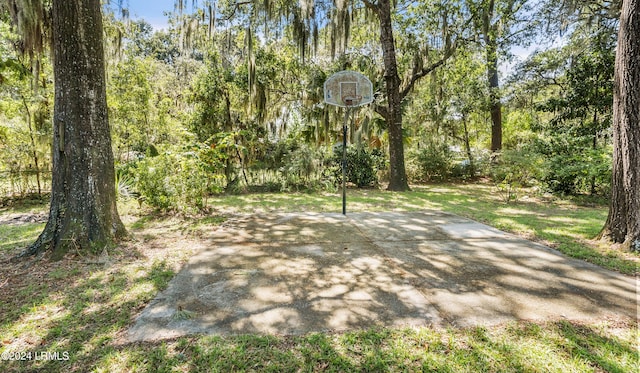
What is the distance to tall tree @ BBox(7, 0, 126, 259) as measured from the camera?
9.55ft

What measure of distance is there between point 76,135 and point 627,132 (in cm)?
556

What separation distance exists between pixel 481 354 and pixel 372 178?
827 cm

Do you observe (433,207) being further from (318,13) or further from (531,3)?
(531,3)

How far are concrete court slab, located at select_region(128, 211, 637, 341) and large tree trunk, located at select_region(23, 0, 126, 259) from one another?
45.3 inches

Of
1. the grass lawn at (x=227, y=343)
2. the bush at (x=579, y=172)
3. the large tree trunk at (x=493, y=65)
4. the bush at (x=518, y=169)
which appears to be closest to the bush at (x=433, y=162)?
the large tree trunk at (x=493, y=65)

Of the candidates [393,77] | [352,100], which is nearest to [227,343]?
[352,100]

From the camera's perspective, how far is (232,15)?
852 centimetres

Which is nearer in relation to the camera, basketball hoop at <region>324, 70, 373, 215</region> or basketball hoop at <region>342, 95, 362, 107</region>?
basketball hoop at <region>342, 95, 362, 107</region>

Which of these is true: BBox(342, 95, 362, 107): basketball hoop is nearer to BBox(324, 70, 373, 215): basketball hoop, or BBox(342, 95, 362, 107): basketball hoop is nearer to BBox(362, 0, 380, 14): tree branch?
BBox(324, 70, 373, 215): basketball hoop

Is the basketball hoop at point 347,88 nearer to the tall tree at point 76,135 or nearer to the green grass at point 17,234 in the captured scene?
the tall tree at point 76,135

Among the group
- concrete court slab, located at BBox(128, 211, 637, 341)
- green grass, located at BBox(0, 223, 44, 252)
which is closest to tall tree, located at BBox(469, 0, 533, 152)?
concrete court slab, located at BBox(128, 211, 637, 341)

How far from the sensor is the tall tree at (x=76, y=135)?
2910 millimetres

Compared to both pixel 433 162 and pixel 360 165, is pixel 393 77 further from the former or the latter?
pixel 433 162

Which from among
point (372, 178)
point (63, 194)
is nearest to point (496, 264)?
point (63, 194)
